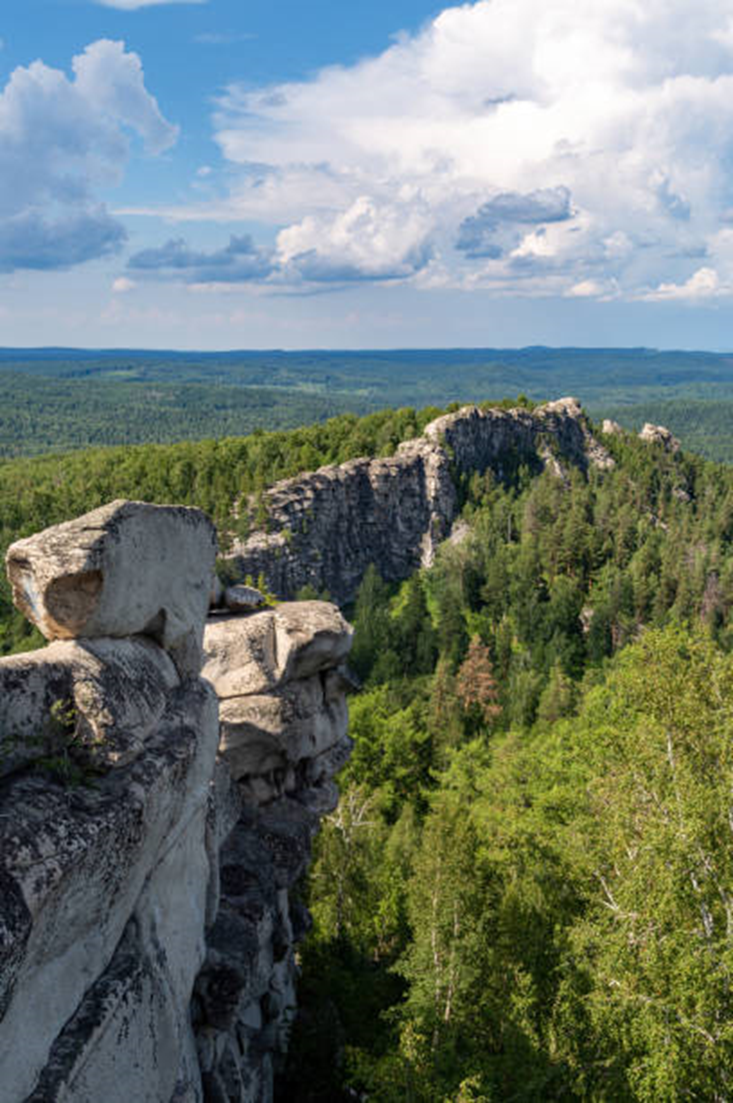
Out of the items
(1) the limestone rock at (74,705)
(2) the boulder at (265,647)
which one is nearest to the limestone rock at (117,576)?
(1) the limestone rock at (74,705)

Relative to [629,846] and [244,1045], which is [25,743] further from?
[629,846]

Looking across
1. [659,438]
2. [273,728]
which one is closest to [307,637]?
[273,728]

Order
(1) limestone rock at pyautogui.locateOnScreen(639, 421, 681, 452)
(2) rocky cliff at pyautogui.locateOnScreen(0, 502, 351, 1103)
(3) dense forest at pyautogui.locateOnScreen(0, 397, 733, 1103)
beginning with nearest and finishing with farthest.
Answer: (2) rocky cliff at pyautogui.locateOnScreen(0, 502, 351, 1103), (3) dense forest at pyautogui.locateOnScreen(0, 397, 733, 1103), (1) limestone rock at pyautogui.locateOnScreen(639, 421, 681, 452)

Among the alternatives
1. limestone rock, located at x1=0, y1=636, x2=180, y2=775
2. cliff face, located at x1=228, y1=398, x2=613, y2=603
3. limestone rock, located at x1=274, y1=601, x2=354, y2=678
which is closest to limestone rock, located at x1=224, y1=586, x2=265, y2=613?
limestone rock, located at x1=274, y1=601, x2=354, y2=678

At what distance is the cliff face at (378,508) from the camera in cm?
10125

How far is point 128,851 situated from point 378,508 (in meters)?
106

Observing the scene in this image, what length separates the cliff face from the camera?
10125 cm

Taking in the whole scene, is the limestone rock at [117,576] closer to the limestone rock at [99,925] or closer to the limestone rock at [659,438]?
the limestone rock at [99,925]

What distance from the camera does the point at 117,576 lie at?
14.7 metres

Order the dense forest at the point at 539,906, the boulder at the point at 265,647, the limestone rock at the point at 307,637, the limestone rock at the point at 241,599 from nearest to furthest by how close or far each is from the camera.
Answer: the dense forest at the point at 539,906, the boulder at the point at 265,647, the limestone rock at the point at 307,637, the limestone rock at the point at 241,599

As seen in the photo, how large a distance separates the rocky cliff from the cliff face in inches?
3006

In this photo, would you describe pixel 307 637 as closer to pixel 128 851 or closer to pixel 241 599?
pixel 241 599

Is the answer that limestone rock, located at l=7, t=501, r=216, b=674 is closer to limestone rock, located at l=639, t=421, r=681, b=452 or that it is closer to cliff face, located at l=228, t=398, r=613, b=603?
cliff face, located at l=228, t=398, r=613, b=603

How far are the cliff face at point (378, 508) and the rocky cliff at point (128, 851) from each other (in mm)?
76363
